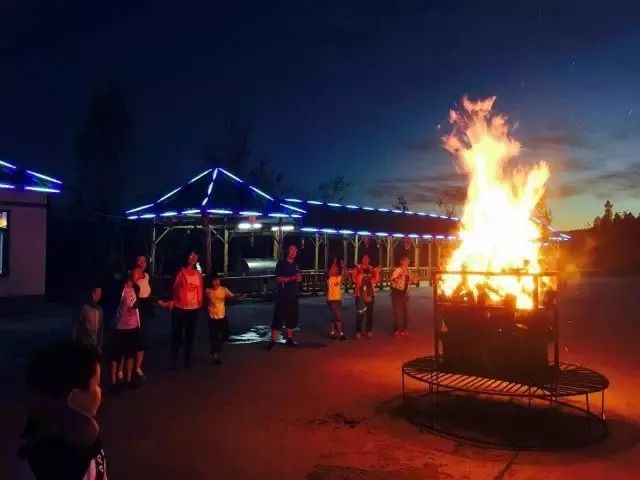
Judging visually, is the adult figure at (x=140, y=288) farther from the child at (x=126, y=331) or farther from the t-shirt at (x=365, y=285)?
the t-shirt at (x=365, y=285)

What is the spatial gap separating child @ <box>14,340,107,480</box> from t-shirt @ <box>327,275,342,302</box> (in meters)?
10.1

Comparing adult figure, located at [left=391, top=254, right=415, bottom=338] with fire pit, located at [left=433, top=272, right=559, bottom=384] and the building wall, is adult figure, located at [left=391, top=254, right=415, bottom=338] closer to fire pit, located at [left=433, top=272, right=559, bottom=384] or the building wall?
fire pit, located at [left=433, top=272, right=559, bottom=384]

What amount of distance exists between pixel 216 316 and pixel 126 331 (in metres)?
1.86

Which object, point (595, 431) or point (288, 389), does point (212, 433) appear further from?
point (595, 431)

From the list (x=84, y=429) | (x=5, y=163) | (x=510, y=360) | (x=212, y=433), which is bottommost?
(x=212, y=433)

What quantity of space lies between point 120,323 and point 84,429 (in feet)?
19.9

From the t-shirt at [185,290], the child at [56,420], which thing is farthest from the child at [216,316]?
the child at [56,420]

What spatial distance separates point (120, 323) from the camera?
7777mm

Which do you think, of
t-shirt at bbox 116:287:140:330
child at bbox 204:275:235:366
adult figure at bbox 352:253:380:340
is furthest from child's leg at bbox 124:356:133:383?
adult figure at bbox 352:253:380:340

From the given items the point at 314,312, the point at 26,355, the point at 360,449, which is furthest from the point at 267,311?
the point at 360,449

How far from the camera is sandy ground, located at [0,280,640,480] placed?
4984 mm

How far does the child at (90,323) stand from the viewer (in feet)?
23.1

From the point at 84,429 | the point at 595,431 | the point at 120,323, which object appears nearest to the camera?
the point at 84,429

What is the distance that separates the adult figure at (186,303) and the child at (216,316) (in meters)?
0.28
